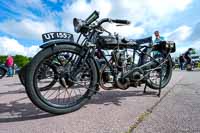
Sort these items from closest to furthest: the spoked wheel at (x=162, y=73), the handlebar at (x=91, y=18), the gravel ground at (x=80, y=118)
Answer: the gravel ground at (x=80, y=118) < the handlebar at (x=91, y=18) < the spoked wheel at (x=162, y=73)

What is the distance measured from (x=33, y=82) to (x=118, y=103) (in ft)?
4.62

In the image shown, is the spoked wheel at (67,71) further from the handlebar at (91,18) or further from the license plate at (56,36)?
the handlebar at (91,18)

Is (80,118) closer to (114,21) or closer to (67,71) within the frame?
(67,71)

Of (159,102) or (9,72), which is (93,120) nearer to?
(159,102)

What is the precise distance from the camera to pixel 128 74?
12.2 ft

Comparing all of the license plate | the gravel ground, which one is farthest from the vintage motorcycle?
the gravel ground

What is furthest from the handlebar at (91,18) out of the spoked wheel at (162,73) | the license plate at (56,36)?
the spoked wheel at (162,73)

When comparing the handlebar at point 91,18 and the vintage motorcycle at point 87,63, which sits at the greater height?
the handlebar at point 91,18

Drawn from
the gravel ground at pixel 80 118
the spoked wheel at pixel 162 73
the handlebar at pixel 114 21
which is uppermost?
the handlebar at pixel 114 21

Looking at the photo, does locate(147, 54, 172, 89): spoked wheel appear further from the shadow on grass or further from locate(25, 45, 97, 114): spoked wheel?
locate(25, 45, 97, 114): spoked wheel

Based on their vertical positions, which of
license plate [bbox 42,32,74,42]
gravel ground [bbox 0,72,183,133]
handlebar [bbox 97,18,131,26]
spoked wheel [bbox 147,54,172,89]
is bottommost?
gravel ground [bbox 0,72,183,133]

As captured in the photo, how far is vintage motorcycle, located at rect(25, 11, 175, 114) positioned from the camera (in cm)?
278

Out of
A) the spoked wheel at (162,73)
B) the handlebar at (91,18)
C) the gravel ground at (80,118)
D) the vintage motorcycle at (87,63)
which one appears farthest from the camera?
the spoked wheel at (162,73)

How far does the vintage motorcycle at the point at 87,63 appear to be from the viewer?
2.78m
